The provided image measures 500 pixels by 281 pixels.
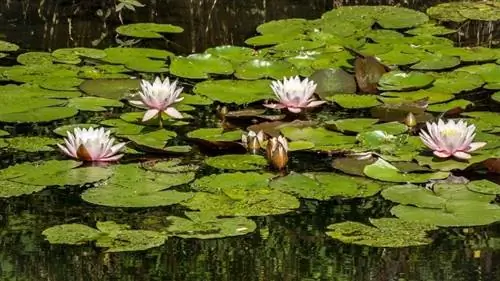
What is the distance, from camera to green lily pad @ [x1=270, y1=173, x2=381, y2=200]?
313cm

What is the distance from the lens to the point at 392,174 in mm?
3252

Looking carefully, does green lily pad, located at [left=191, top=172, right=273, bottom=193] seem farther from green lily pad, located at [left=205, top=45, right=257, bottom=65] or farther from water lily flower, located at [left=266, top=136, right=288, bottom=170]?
green lily pad, located at [left=205, top=45, right=257, bottom=65]

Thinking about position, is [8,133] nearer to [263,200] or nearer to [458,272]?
[263,200]

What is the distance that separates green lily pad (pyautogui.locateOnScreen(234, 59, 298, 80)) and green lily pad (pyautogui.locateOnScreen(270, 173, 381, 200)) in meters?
1.11

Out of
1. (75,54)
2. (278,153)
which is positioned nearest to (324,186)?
(278,153)

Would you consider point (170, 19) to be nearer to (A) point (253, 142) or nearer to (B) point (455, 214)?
Result: (A) point (253, 142)

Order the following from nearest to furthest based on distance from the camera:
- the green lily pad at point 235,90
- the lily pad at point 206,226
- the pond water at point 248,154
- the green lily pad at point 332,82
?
1. the pond water at point 248,154
2. the lily pad at point 206,226
3. the green lily pad at point 235,90
4. the green lily pad at point 332,82

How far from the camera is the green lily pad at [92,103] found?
3.91m

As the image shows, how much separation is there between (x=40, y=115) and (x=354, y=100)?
1159 millimetres

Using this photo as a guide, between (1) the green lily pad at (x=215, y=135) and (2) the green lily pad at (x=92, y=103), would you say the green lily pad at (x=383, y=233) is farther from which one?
(2) the green lily pad at (x=92, y=103)

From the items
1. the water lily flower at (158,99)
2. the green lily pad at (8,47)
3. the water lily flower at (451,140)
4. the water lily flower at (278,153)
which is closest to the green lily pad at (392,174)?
the water lily flower at (451,140)

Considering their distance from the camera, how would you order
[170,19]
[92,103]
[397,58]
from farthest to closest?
[170,19]
[397,58]
[92,103]

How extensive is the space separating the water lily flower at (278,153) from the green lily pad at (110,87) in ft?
2.99

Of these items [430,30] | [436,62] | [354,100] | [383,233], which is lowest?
[383,233]
